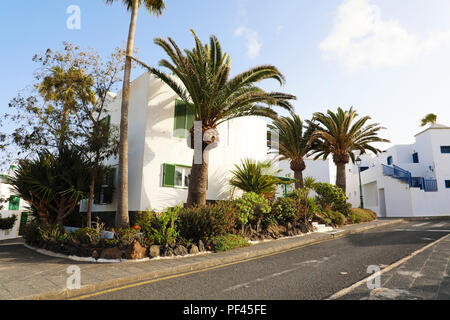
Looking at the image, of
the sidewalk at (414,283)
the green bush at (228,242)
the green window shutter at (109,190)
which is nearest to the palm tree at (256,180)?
the green bush at (228,242)

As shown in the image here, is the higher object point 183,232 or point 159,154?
point 159,154

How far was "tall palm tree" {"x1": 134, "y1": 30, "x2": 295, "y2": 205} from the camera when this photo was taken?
12.1 metres

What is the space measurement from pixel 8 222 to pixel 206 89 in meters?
20.8

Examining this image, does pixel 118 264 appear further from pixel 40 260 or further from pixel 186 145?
pixel 186 145

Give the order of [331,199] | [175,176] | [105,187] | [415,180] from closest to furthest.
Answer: [175,176]
[105,187]
[331,199]
[415,180]

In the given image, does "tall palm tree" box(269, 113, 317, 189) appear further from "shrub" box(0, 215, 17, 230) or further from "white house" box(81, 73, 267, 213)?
"shrub" box(0, 215, 17, 230)

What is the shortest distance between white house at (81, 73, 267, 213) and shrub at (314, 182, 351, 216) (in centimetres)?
695

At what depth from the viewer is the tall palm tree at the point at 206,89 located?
12.1 meters

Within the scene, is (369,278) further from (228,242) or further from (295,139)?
(295,139)

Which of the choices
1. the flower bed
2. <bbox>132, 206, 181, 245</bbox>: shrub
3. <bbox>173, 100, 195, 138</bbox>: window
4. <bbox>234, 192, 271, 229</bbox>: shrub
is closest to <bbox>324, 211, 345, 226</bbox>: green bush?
the flower bed

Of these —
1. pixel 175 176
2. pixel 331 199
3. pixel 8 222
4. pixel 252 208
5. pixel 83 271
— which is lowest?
pixel 83 271

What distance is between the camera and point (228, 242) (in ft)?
32.6

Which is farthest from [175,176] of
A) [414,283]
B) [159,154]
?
[414,283]

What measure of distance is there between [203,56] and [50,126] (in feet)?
25.4
